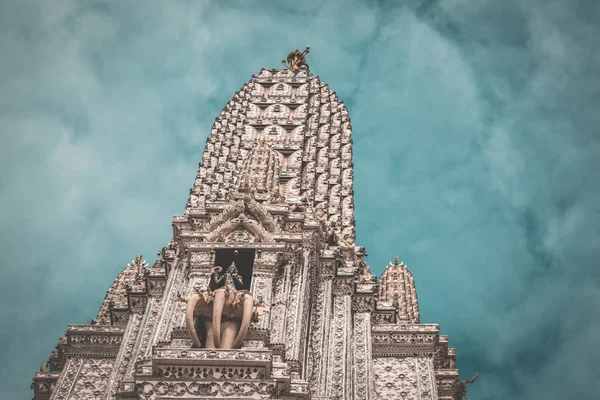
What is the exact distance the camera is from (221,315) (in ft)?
70.2

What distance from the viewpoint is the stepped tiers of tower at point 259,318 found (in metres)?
19.5

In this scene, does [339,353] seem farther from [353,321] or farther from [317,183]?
[317,183]

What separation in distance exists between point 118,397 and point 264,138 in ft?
53.9

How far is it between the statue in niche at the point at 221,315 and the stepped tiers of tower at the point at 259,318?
0.03 m

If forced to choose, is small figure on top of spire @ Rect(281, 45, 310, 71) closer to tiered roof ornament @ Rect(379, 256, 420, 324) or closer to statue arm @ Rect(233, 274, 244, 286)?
tiered roof ornament @ Rect(379, 256, 420, 324)

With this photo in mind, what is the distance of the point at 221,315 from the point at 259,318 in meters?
1.27

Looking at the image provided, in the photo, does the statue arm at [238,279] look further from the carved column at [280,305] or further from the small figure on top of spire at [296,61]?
the small figure on top of spire at [296,61]

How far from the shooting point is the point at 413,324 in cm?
2716

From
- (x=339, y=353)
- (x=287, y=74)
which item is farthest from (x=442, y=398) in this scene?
(x=287, y=74)

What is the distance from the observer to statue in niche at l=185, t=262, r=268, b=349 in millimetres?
21000

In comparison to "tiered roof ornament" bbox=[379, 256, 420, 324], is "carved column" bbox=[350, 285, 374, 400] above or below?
below

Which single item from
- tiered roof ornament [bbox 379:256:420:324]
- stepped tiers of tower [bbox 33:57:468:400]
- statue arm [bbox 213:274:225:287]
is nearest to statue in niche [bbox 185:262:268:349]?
stepped tiers of tower [bbox 33:57:468:400]

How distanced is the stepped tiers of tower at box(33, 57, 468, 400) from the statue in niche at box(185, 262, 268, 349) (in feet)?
0.09

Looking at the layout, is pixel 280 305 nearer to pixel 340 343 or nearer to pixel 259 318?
pixel 259 318
